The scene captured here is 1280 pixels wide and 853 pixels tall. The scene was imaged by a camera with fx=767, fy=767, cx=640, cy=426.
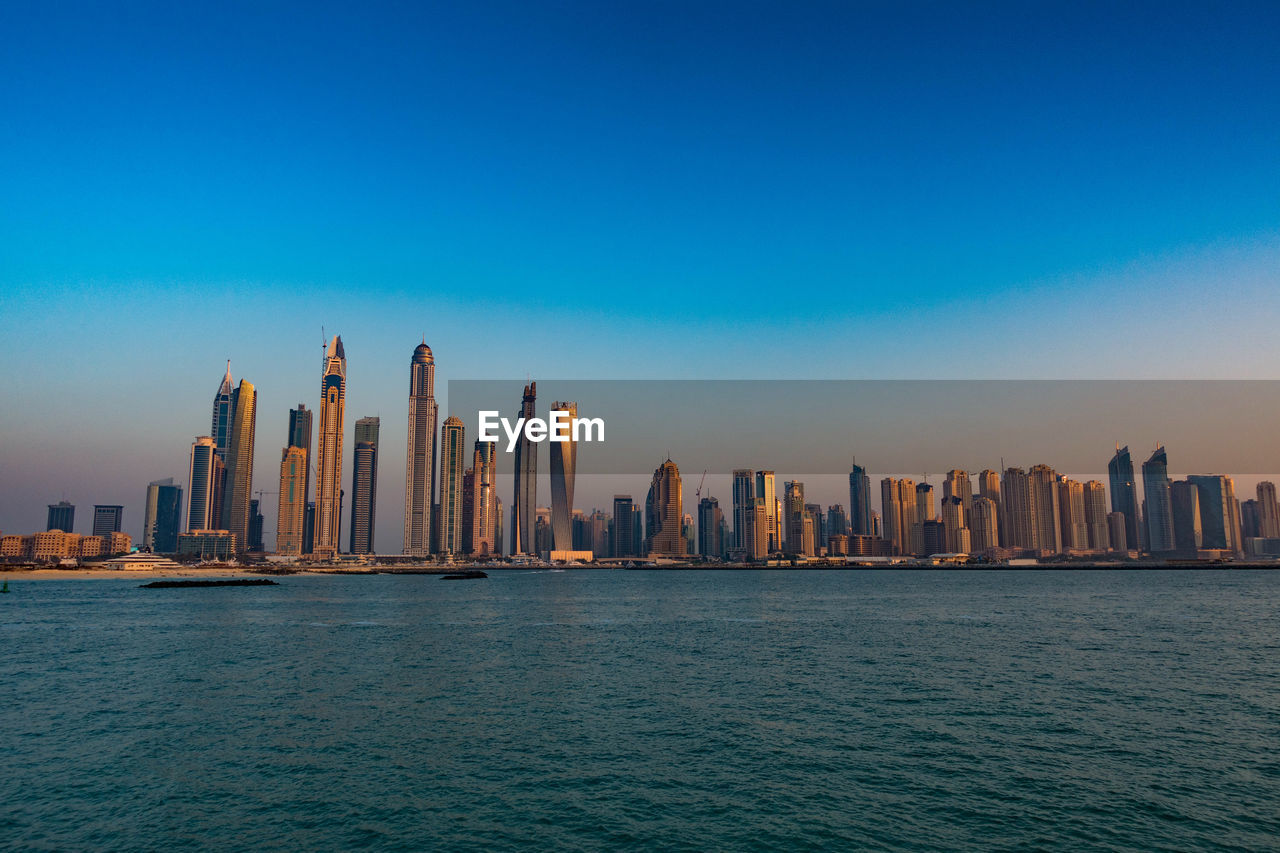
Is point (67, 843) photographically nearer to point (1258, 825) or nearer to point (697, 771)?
point (697, 771)

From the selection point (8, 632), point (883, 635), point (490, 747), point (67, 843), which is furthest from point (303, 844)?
point (8, 632)

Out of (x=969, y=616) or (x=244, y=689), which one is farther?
(x=969, y=616)

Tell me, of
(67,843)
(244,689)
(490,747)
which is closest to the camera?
(67,843)

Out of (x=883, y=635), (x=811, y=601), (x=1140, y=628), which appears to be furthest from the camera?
(x=811, y=601)

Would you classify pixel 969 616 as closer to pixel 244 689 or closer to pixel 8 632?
pixel 244 689

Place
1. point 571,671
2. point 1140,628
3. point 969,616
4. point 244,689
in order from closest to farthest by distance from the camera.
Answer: point 244,689 < point 571,671 < point 1140,628 < point 969,616

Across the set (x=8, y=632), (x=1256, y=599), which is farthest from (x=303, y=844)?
(x=1256, y=599)
